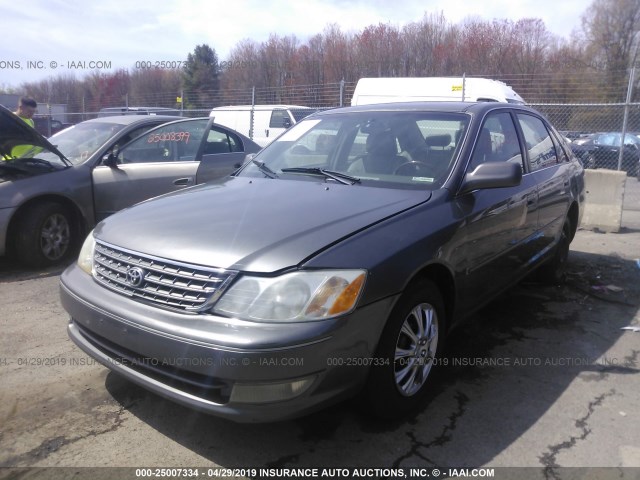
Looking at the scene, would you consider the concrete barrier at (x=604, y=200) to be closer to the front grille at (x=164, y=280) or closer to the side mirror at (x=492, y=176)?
the side mirror at (x=492, y=176)

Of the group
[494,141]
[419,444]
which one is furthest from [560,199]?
[419,444]

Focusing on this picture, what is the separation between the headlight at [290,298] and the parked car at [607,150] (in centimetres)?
1470

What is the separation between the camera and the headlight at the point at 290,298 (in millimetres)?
2252

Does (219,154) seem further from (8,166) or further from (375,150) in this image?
(375,150)

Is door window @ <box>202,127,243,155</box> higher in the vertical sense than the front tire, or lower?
higher

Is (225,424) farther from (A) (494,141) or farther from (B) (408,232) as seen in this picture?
(A) (494,141)

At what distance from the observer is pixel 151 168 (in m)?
6.23

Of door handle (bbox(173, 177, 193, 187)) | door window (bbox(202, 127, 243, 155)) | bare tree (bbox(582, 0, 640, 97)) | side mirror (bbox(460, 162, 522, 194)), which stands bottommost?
door handle (bbox(173, 177, 193, 187))

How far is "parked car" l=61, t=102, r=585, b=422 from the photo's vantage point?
224cm

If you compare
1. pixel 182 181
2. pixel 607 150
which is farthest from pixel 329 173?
pixel 607 150

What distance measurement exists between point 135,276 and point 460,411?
186cm

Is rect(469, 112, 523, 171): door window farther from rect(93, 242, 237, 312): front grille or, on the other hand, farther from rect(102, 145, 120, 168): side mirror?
rect(102, 145, 120, 168): side mirror

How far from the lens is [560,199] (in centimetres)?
471

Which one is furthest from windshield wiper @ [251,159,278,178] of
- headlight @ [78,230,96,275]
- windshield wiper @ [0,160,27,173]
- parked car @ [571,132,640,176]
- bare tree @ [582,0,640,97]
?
bare tree @ [582,0,640,97]
